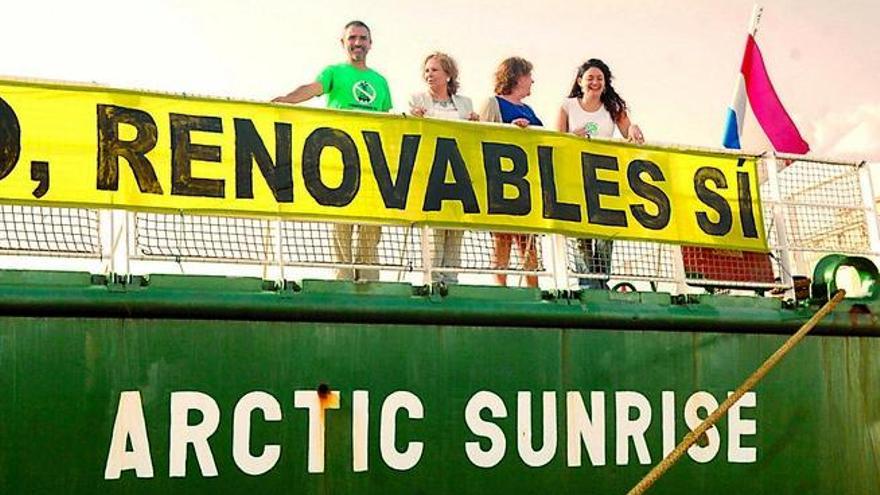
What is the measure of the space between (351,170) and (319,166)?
0.17 meters

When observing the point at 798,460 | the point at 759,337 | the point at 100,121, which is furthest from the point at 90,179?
the point at 798,460

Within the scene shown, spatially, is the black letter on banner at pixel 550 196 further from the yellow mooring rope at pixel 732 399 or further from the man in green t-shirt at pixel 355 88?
the yellow mooring rope at pixel 732 399

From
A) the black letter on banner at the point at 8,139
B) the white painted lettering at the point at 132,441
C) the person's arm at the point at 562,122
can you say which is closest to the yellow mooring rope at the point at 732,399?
the person's arm at the point at 562,122

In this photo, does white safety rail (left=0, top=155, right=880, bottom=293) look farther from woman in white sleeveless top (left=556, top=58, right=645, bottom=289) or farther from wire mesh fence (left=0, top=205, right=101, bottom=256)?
woman in white sleeveless top (left=556, top=58, right=645, bottom=289)

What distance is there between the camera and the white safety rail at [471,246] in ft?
18.5

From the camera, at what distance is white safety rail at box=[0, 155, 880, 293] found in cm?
562

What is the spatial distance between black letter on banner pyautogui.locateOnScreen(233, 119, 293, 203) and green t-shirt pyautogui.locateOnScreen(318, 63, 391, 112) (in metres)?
0.79

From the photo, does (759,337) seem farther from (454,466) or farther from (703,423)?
(454,466)

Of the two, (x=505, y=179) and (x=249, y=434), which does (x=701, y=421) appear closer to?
(x=505, y=179)

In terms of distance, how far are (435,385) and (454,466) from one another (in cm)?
42

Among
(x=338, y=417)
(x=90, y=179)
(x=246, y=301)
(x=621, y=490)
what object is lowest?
(x=621, y=490)

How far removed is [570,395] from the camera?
6.25 metres

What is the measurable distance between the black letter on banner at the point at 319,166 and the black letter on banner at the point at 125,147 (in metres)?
0.78

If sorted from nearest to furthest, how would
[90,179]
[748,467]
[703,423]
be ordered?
[90,179] < [703,423] < [748,467]
